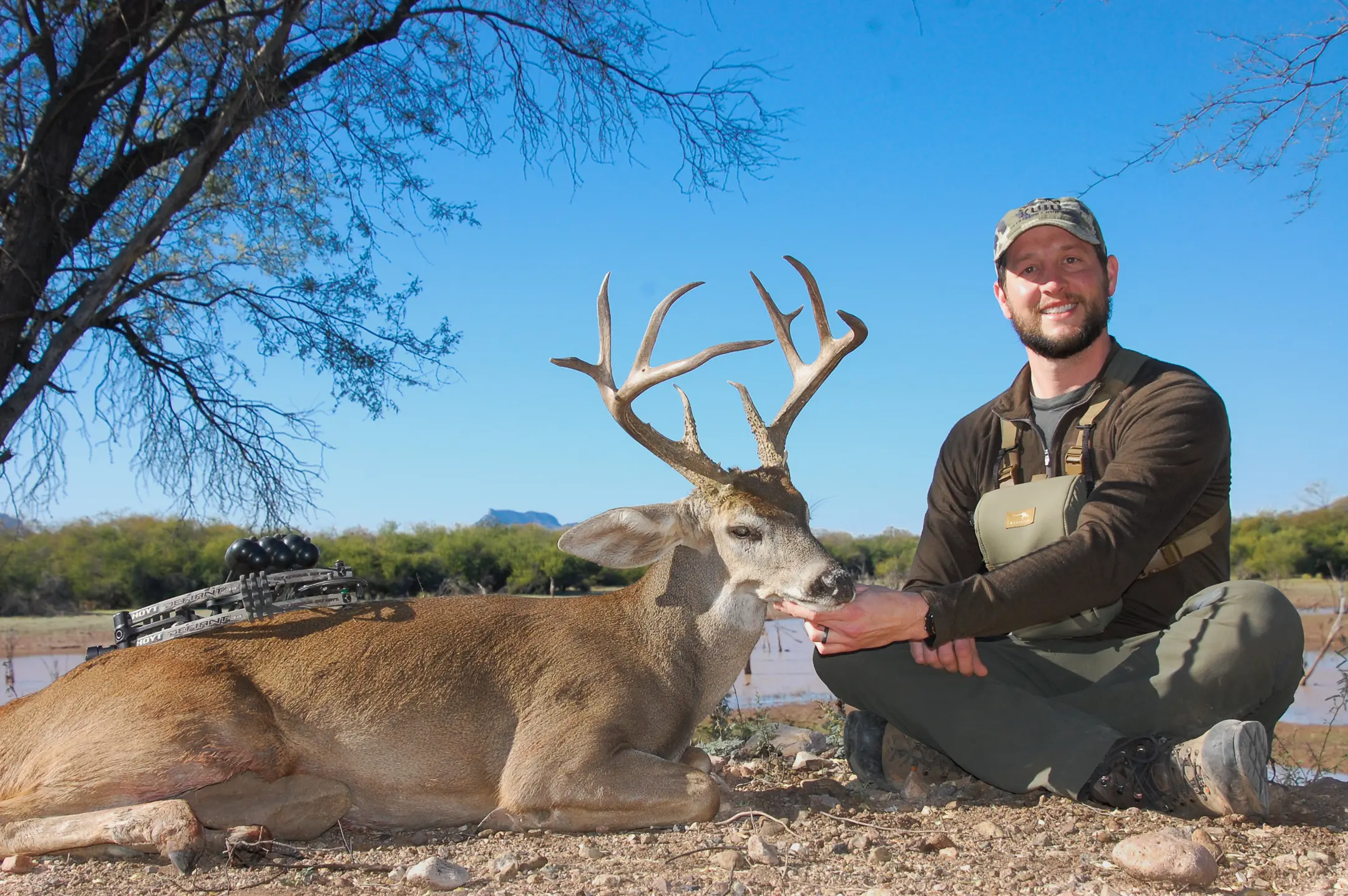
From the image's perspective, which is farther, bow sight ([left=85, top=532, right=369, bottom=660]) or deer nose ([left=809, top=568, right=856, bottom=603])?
bow sight ([left=85, top=532, right=369, bottom=660])

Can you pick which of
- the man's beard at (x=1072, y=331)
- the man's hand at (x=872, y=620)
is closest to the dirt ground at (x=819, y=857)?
the man's hand at (x=872, y=620)

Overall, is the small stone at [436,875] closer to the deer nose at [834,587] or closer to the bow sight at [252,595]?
the deer nose at [834,587]

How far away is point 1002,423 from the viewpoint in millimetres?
5500

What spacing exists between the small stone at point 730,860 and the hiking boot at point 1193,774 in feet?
5.08

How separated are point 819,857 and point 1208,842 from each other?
1399 millimetres

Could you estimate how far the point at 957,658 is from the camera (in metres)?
4.80

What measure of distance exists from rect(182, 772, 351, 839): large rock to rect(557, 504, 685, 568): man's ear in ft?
5.29

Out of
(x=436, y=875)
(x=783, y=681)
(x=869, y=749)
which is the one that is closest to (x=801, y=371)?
(x=869, y=749)

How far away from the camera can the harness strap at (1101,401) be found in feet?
16.5

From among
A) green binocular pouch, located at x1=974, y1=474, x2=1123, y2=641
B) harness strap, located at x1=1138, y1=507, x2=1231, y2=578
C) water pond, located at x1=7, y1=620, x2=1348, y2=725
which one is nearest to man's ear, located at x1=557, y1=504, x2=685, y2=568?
green binocular pouch, located at x1=974, y1=474, x2=1123, y2=641

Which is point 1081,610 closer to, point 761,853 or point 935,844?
point 935,844

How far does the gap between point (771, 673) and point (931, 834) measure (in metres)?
10.8

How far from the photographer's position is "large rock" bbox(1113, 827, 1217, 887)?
338 centimetres

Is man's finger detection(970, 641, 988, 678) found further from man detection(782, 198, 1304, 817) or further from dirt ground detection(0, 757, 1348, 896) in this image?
dirt ground detection(0, 757, 1348, 896)
